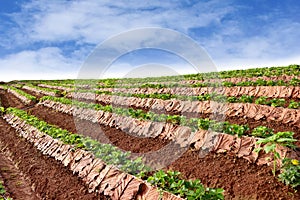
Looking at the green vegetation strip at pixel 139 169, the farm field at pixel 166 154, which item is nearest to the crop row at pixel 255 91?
the farm field at pixel 166 154

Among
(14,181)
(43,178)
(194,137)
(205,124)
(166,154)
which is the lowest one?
(14,181)

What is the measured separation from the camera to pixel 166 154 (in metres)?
8.43

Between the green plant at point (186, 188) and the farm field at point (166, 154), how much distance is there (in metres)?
0.02

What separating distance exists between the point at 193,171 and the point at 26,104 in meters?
21.8

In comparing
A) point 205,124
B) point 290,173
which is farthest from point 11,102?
point 290,173

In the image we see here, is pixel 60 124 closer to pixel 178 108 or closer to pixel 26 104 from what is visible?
pixel 178 108

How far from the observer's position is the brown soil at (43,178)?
7.24 m

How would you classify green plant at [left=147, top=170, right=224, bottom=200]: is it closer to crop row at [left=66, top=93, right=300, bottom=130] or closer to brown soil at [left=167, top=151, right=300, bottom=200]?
brown soil at [left=167, top=151, right=300, bottom=200]

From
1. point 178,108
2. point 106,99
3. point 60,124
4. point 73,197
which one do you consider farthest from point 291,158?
point 106,99

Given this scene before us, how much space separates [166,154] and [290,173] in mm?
3528

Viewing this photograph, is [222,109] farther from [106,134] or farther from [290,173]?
[290,173]

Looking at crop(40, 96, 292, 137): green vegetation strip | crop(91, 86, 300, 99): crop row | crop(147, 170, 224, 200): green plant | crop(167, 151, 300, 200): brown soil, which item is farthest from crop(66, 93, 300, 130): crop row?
crop(147, 170, 224, 200): green plant

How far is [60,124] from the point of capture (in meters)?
15.0

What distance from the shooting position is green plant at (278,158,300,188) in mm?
5523
